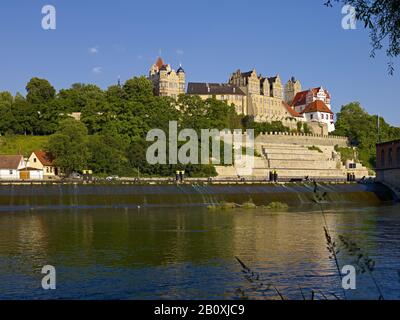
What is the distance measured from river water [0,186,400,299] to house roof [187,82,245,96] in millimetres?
95292

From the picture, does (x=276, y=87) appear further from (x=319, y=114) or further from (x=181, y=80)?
(x=181, y=80)

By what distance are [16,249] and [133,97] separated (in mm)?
85700

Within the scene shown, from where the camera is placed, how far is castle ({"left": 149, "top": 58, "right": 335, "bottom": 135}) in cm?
14530

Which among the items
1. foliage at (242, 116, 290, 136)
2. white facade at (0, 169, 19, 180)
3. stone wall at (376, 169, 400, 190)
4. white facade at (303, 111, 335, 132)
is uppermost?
white facade at (303, 111, 335, 132)

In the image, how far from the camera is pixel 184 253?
90.9ft

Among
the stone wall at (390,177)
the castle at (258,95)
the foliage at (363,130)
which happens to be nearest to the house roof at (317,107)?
the castle at (258,95)

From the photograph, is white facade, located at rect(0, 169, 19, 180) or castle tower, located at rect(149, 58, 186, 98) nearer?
white facade, located at rect(0, 169, 19, 180)

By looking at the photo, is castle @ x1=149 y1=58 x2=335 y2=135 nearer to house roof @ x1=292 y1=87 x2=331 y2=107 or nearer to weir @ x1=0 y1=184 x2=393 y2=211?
house roof @ x1=292 y1=87 x2=331 y2=107

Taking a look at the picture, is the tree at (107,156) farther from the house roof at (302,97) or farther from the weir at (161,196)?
the house roof at (302,97)

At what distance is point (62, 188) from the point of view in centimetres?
6425

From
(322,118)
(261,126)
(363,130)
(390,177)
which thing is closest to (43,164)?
(261,126)

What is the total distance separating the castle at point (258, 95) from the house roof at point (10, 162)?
58862mm

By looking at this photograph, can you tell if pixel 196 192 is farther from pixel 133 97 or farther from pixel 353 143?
pixel 353 143

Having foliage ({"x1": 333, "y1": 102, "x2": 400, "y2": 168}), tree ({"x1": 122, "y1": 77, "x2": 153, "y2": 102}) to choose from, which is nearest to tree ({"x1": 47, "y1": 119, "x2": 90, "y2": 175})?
tree ({"x1": 122, "y1": 77, "x2": 153, "y2": 102})
